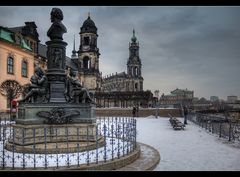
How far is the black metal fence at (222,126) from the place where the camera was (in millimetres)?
15242

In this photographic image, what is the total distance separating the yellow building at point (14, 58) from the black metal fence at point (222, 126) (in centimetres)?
2111

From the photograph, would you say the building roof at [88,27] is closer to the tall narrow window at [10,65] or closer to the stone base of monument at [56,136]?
the tall narrow window at [10,65]

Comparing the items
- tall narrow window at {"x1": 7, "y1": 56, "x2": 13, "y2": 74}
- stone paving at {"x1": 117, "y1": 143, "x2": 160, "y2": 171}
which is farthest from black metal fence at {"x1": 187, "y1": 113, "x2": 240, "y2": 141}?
tall narrow window at {"x1": 7, "y1": 56, "x2": 13, "y2": 74}

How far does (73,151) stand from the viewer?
9.70 metres

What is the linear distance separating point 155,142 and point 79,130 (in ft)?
14.2

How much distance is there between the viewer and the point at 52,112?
11289mm

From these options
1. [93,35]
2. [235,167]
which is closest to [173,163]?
[235,167]

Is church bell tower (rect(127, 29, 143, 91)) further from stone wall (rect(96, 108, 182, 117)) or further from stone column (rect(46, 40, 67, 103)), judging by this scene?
stone column (rect(46, 40, 67, 103))

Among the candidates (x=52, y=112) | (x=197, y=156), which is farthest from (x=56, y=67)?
(x=197, y=156)

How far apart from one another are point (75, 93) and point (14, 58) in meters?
26.4

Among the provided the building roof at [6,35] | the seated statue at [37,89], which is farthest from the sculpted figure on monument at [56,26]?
the building roof at [6,35]

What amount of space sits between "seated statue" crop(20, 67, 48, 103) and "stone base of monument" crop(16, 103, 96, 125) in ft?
1.84

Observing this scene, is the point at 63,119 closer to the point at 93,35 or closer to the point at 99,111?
the point at 99,111

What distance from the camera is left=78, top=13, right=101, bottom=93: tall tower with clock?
232 feet
